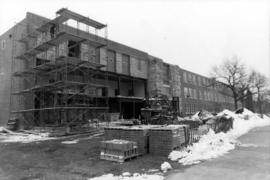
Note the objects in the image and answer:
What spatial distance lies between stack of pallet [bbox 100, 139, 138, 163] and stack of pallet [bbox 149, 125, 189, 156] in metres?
0.78

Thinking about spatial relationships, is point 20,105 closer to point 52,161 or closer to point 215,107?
point 52,161

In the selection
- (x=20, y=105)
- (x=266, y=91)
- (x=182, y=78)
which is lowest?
(x=20, y=105)

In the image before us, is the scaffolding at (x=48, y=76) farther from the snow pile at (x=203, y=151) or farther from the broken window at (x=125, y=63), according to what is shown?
the snow pile at (x=203, y=151)

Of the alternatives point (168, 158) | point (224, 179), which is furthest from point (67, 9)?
point (224, 179)

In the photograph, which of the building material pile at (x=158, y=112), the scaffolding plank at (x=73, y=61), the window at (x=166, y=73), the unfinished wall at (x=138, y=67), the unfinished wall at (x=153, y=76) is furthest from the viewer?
the window at (x=166, y=73)

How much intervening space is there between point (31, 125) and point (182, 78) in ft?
125

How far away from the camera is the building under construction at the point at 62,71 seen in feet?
62.3

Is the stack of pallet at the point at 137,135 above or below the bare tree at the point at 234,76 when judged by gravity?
below

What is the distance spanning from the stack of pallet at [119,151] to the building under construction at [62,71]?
10046 mm

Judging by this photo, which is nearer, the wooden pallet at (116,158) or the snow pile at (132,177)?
the snow pile at (132,177)

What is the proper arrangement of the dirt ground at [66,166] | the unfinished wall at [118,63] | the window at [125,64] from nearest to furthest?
the dirt ground at [66,166] → the unfinished wall at [118,63] → the window at [125,64]

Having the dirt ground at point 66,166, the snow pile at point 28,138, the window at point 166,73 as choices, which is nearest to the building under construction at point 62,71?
the snow pile at point 28,138

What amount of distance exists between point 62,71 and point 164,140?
13.8 meters

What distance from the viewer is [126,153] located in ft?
23.1
